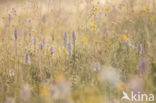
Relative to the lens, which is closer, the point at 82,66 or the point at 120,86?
the point at 120,86

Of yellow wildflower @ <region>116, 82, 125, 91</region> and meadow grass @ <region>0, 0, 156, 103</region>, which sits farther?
yellow wildflower @ <region>116, 82, 125, 91</region>

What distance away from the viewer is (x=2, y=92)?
2309 mm

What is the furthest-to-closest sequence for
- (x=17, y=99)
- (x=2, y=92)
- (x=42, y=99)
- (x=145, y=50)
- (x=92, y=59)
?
(x=145, y=50), (x=92, y=59), (x=2, y=92), (x=17, y=99), (x=42, y=99)

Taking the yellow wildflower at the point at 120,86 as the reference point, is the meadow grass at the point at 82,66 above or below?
above

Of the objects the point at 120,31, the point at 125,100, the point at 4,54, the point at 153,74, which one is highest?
the point at 120,31

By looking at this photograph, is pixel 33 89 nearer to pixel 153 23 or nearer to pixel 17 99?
pixel 17 99

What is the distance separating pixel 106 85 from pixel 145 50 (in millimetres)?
943

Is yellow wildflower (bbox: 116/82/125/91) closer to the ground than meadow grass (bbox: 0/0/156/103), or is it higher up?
closer to the ground

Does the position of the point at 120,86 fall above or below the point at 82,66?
below

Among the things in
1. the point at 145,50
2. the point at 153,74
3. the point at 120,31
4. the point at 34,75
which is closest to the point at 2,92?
the point at 34,75

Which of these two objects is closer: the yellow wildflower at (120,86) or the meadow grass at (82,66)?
the meadow grass at (82,66)

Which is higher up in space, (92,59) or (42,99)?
(92,59)

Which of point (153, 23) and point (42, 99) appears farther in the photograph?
point (153, 23)

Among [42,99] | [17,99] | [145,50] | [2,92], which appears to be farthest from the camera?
[145,50]
